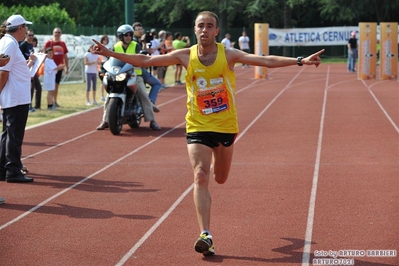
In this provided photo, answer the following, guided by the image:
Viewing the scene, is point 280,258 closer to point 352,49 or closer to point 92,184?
point 92,184

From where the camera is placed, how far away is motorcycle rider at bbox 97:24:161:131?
1538 cm

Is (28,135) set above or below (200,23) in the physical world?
below

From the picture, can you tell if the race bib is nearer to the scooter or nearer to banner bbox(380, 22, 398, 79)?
the scooter

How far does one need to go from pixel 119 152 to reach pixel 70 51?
20.3 meters

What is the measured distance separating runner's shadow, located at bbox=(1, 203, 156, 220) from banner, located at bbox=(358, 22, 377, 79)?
2463 centimetres

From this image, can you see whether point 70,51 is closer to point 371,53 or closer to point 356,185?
point 371,53

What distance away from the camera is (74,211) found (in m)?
8.95

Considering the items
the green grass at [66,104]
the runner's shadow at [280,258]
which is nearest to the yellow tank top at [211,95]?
the runner's shadow at [280,258]

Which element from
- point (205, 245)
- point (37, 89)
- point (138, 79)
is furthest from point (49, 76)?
point (205, 245)

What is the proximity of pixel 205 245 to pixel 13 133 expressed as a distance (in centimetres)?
451

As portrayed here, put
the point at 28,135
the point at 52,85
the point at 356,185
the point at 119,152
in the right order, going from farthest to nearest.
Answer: the point at 52,85
the point at 28,135
the point at 119,152
the point at 356,185

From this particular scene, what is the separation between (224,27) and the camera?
64.9 metres

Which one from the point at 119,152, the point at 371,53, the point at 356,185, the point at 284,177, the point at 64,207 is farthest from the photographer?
the point at 371,53

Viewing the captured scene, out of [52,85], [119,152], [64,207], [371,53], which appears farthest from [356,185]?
[371,53]
